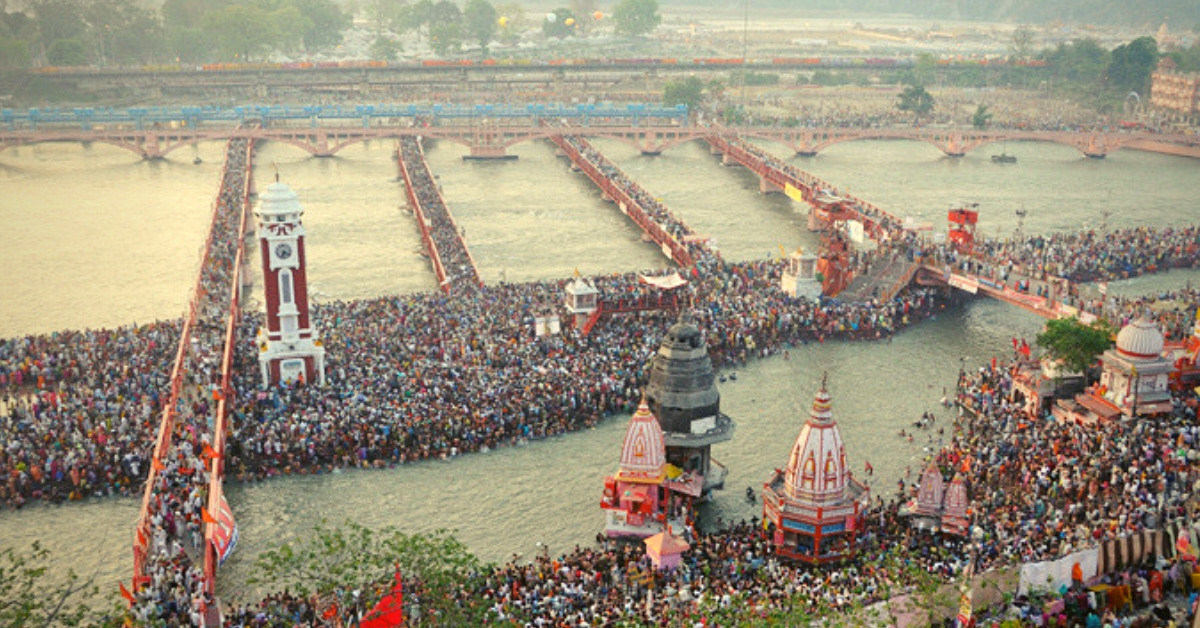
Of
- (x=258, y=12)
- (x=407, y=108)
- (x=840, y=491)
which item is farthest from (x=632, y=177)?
(x=258, y=12)

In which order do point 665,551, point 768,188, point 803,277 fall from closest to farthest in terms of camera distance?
point 665,551
point 803,277
point 768,188

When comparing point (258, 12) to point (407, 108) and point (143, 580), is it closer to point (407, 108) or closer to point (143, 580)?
point (407, 108)

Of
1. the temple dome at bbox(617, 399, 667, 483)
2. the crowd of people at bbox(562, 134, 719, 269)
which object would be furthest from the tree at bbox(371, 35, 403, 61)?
the temple dome at bbox(617, 399, 667, 483)

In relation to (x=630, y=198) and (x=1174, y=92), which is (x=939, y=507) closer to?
(x=630, y=198)

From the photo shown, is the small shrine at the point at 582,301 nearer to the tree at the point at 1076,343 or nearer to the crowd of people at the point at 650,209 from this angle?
the crowd of people at the point at 650,209

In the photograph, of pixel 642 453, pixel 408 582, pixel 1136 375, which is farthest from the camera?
pixel 1136 375

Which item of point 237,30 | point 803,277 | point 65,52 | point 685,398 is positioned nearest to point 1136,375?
point 685,398
